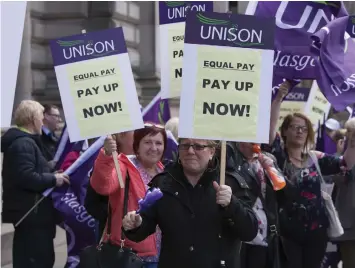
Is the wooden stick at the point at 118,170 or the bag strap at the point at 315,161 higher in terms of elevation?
the wooden stick at the point at 118,170

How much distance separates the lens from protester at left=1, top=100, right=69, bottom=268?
215 inches

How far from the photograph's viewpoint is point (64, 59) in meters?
4.26

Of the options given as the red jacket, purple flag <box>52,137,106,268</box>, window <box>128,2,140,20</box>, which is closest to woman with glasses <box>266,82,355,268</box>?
purple flag <box>52,137,106,268</box>

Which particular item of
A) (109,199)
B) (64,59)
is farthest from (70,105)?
(109,199)

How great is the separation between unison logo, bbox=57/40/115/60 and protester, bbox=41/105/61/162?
1.81 meters

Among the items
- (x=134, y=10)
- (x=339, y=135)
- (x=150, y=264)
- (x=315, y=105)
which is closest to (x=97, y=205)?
(x=150, y=264)

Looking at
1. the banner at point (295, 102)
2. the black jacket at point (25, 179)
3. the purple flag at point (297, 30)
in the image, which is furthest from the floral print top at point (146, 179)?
the banner at point (295, 102)

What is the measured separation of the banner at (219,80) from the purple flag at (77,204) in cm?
186

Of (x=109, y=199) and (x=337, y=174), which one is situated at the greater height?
(x=109, y=199)

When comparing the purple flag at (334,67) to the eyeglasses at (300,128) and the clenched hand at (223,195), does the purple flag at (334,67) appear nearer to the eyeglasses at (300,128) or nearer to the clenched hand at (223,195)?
the eyeglasses at (300,128)

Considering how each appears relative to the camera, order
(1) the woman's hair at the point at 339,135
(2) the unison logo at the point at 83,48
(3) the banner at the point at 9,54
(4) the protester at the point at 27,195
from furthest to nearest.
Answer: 1. (1) the woman's hair at the point at 339,135
2. (4) the protester at the point at 27,195
3. (2) the unison logo at the point at 83,48
4. (3) the banner at the point at 9,54

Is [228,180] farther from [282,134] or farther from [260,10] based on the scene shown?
[260,10]

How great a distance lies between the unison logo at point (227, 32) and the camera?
3.56 meters

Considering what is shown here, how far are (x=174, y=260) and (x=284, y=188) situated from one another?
1.80 metres
